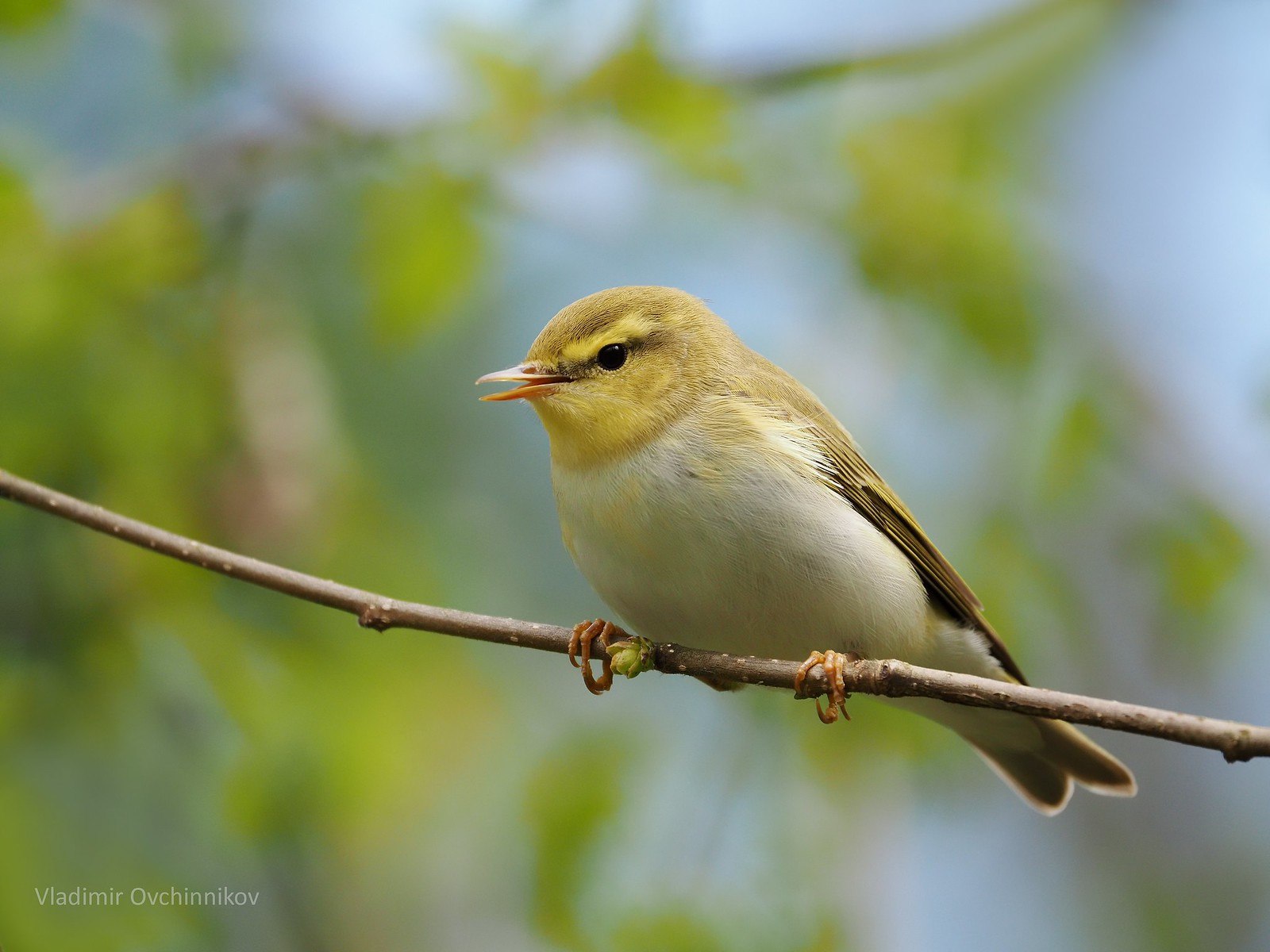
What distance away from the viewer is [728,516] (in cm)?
337

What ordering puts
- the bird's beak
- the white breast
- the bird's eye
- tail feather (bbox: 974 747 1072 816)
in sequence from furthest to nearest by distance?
1. tail feather (bbox: 974 747 1072 816)
2. the bird's eye
3. the bird's beak
4. the white breast

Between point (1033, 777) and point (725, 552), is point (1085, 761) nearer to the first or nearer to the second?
point (1033, 777)

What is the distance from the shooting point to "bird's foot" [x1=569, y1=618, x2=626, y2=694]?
319 cm

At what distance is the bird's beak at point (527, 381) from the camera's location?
352 cm

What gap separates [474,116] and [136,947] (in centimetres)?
324

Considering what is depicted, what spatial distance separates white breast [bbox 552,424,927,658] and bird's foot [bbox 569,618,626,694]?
0.07 metres

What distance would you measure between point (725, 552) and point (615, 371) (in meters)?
0.75

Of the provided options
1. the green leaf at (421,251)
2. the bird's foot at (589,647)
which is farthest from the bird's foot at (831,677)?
the green leaf at (421,251)

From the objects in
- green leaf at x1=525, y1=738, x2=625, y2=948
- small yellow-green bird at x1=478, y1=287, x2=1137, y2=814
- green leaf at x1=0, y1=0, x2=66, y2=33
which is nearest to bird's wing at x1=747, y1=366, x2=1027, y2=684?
small yellow-green bird at x1=478, y1=287, x2=1137, y2=814

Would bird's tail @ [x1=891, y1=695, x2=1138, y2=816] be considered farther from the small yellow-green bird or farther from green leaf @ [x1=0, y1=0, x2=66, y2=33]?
green leaf @ [x1=0, y1=0, x2=66, y2=33]

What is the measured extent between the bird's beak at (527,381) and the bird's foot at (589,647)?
711 millimetres

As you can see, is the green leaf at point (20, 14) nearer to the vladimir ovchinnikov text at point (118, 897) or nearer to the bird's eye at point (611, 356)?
the bird's eye at point (611, 356)

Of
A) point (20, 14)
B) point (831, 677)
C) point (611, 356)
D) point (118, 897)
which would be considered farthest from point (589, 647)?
point (20, 14)

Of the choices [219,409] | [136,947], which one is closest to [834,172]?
[219,409]
